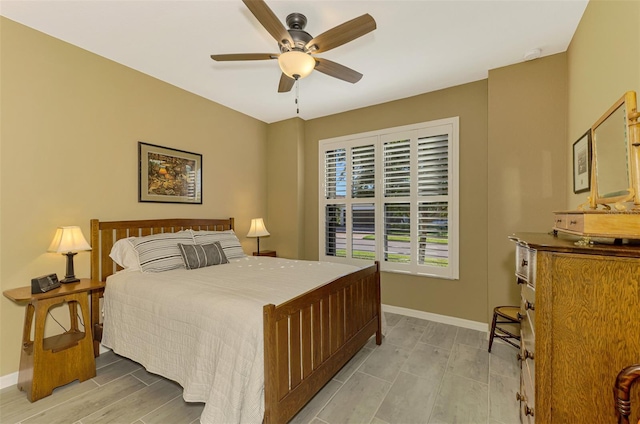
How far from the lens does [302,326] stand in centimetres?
182

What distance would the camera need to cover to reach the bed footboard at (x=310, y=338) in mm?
1550

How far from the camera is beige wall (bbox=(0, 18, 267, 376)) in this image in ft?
7.21

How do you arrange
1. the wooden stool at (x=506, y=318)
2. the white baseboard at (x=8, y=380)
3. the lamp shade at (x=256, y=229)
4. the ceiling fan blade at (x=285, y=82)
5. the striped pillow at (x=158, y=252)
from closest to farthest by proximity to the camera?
the white baseboard at (x=8, y=380) → the ceiling fan blade at (x=285, y=82) → the wooden stool at (x=506, y=318) → the striped pillow at (x=158, y=252) → the lamp shade at (x=256, y=229)

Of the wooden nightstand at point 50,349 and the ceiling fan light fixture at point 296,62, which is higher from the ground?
the ceiling fan light fixture at point 296,62

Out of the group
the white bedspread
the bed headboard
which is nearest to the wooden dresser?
the white bedspread

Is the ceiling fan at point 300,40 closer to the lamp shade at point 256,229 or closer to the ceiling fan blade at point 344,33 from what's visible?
the ceiling fan blade at point 344,33

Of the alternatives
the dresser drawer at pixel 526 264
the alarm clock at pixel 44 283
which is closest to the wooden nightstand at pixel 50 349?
the alarm clock at pixel 44 283

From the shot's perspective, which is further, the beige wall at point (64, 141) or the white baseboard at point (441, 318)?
the white baseboard at point (441, 318)

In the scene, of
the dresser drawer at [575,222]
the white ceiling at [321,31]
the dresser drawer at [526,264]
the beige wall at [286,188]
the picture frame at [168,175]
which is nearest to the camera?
the dresser drawer at [575,222]

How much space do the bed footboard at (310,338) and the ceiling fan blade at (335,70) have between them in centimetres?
163

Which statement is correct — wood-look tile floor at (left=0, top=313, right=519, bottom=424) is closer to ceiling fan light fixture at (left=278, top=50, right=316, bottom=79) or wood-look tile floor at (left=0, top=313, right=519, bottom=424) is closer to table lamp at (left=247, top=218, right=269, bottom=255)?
table lamp at (left=247, top=218, right=269, bottom=255)

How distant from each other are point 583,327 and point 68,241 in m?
3.26

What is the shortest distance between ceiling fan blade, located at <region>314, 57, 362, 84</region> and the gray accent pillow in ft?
6.76

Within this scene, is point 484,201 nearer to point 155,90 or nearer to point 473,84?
point 473,84
